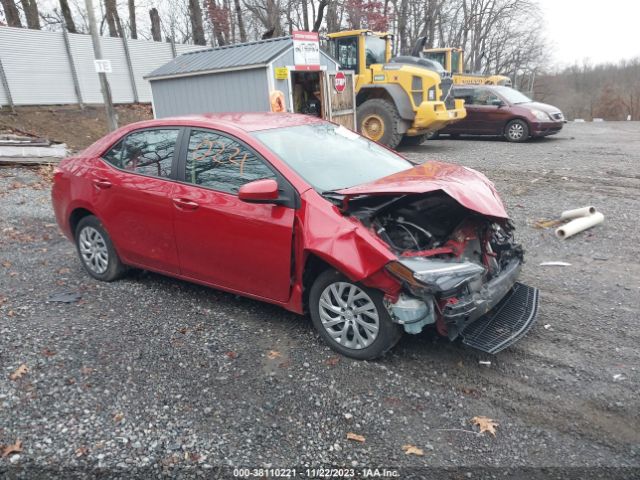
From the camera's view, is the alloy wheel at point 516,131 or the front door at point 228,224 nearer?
the front door at point 228,224

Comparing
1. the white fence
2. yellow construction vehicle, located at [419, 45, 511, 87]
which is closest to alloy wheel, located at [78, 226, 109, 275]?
the white fence

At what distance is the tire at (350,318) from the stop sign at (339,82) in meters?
A: 9.34

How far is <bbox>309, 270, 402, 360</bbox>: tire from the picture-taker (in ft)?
10.4

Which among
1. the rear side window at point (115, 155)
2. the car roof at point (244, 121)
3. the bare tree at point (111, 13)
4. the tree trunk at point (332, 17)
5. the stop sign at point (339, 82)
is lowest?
the rear side window at point (115, 155)

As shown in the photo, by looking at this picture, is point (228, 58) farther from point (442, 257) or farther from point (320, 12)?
point (320, 12)

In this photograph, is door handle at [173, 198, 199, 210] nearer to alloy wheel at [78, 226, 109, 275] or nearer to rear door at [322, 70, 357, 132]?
alloy wheel at [78, 226, 109, 275]

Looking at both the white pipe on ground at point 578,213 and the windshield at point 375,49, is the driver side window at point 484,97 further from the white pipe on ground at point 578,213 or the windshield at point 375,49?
the white pipe on ground at point 578,213

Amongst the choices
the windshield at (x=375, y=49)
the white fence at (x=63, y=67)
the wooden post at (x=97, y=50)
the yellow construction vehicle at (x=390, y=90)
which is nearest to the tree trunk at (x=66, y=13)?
the white fence at (x=63, y=67)

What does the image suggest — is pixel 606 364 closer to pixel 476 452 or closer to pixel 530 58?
pixel 476 452

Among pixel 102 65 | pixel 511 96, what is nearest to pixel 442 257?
pixel 102 65

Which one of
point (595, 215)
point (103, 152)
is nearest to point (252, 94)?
point (103, 152)

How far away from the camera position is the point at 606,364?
10.7ft

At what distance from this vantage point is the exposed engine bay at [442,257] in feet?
9.88

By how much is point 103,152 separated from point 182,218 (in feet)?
4.40
